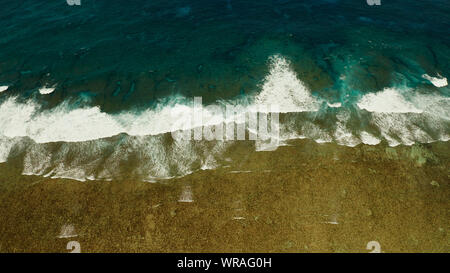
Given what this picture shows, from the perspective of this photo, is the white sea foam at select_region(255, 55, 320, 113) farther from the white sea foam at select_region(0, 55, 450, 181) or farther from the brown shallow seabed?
the brown shallow seabed

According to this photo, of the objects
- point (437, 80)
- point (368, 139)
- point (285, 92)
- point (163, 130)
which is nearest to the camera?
point (368, 139)

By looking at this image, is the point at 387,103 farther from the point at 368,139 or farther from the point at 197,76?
the point at 197,76

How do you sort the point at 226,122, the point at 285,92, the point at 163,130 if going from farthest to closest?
the point at 285,92 → the point at 226,122 → the point at 163,130

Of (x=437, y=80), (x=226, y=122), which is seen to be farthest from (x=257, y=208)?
(x=437, y=80)

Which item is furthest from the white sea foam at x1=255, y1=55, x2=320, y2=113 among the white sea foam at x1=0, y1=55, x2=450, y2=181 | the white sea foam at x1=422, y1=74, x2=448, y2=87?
the white sea foam at x1=422, y1=74, x2=448, y2=87

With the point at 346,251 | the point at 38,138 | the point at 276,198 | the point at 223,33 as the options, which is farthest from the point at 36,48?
the point at 346,251

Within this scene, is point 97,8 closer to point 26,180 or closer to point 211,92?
point 211,92

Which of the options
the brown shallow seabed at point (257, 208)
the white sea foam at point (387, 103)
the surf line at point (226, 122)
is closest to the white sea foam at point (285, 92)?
the surf line at point (226, 122)
